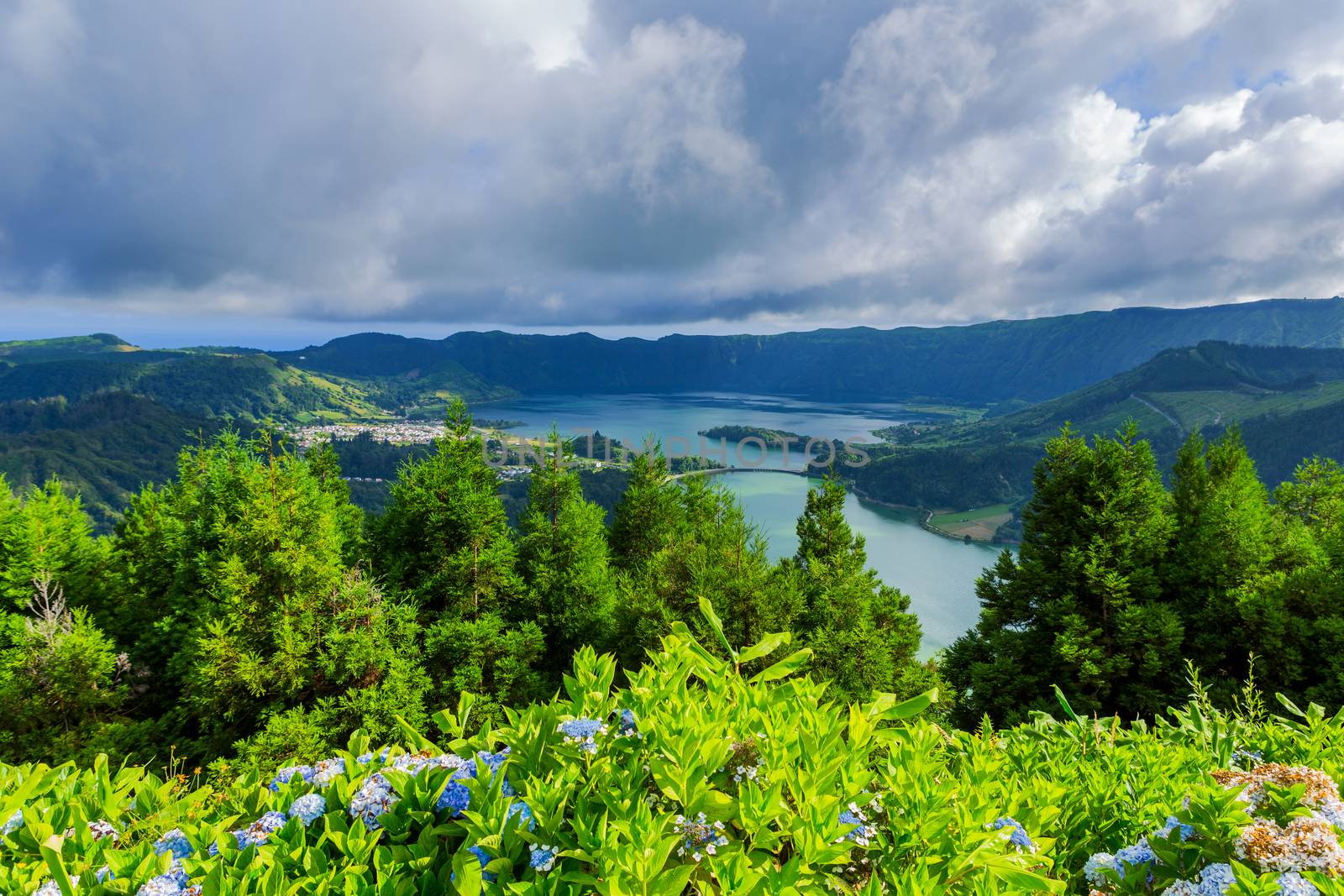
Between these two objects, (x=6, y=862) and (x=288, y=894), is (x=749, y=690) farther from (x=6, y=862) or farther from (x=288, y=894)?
(x=6, y=862)

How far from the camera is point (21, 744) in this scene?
13422mm

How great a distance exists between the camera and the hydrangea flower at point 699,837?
1.58 metres

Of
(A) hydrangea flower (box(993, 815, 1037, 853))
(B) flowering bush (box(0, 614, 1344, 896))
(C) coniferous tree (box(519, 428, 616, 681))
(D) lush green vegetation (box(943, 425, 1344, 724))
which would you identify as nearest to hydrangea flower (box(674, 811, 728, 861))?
(B) flowering bush (box(0, 614, 1344, 896))

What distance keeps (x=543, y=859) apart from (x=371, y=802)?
0.77 meters

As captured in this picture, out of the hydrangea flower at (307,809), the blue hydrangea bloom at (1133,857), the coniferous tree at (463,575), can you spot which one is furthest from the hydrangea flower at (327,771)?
the coniferous tree at (463,575)

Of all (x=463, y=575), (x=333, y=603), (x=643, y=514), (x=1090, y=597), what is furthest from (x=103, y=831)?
(x=643, y=514)

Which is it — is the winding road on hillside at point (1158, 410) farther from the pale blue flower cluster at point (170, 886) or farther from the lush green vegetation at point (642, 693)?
the pale blue flower cluster at point (170, 886)

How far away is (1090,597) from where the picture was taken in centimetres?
1534

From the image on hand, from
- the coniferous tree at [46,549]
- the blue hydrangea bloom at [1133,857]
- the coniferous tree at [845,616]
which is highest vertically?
the blue hydrangea bloom at [1133,857]

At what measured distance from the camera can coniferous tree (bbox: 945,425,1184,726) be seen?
1420cm

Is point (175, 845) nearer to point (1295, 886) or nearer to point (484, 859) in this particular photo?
point (484, 859)

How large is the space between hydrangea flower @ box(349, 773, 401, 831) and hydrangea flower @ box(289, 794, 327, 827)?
10 centimetres

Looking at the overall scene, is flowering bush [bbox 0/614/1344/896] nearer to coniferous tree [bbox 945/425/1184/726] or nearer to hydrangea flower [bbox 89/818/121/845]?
hydrangea flower [bbox 89/818/121/845]

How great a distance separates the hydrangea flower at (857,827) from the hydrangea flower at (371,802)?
Answer: 1.41 meters
